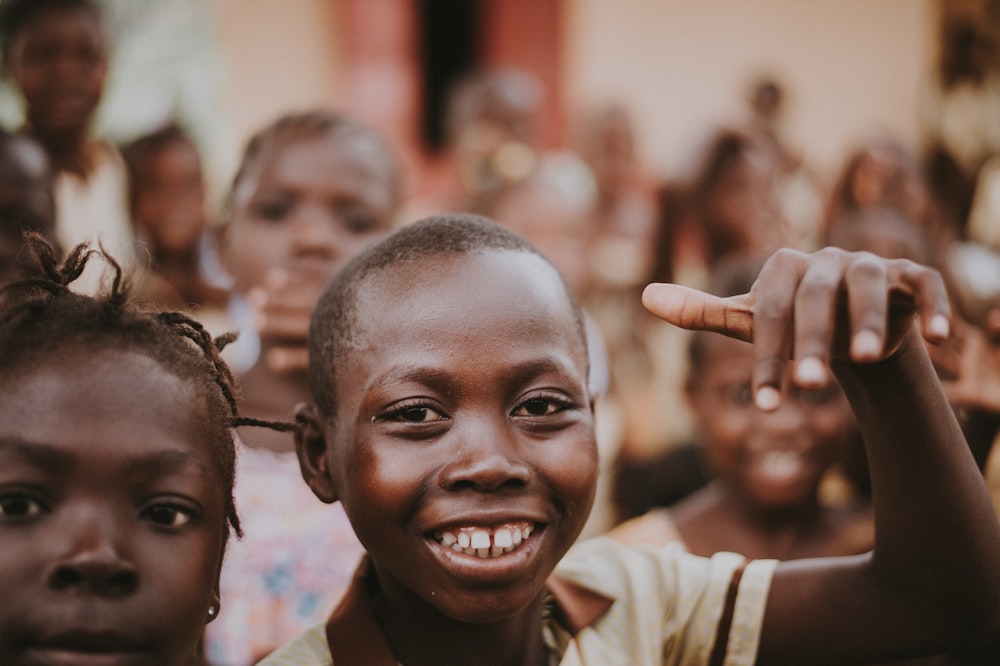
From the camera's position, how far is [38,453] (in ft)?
4.50

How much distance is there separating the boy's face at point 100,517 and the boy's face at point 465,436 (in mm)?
259

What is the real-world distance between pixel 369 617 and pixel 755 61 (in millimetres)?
8053

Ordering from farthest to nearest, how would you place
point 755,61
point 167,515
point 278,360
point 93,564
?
1. point 755,61
2. point 278,360
3. point 167,515
4. point 93,564

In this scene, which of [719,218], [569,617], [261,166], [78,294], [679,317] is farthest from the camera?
[719,218]

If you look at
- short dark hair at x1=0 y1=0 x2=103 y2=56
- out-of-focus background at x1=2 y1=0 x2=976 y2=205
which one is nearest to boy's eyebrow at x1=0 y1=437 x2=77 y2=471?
short dark hair at x1=0 y1=0 x2=103 y2=56

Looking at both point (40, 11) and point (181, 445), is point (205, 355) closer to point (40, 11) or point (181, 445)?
point (181, 445)

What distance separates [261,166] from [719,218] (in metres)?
2.68

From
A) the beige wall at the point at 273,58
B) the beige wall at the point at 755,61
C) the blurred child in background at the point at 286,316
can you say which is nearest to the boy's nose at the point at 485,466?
the blurred child in background at the point at 286,316

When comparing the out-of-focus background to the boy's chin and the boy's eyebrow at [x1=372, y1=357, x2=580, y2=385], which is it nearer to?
the boy's eyebrow at [x1=372, y1=357, x2=580, y2=385]

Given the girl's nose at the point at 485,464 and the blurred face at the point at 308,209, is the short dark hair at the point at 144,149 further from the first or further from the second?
the girl's nose at the point at 485,464

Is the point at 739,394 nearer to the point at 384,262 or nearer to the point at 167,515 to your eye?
the point at 384,262

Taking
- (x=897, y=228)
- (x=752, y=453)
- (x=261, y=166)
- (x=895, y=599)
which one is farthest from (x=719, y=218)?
(x=895, y=599)

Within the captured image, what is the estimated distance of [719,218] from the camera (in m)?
4.89

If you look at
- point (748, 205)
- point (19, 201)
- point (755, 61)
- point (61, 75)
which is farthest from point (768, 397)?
point (755, 61)
